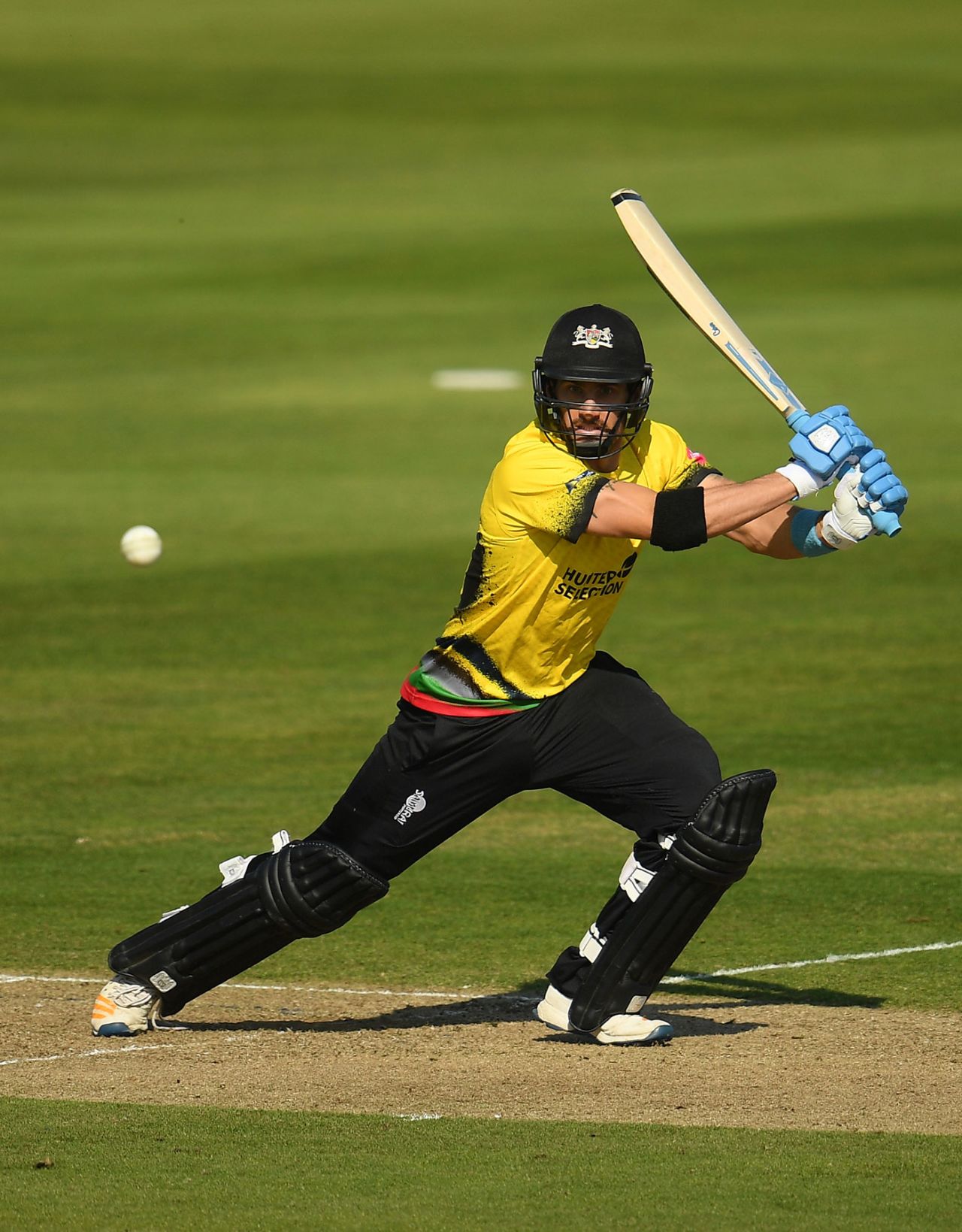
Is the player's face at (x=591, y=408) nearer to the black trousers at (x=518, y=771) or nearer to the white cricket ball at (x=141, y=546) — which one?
the black trousers at (x=518, y=771)

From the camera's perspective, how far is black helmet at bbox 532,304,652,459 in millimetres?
7008

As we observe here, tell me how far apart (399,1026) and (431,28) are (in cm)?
4881

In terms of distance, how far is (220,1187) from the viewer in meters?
5.55

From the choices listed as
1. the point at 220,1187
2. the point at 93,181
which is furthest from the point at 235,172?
the point at 220,1187

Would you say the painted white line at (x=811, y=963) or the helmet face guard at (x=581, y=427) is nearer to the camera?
the helmet face guard at (x=581, y=427)

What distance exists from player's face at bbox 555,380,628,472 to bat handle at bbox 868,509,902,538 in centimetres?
87

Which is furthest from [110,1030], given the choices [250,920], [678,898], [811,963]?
[811,963]

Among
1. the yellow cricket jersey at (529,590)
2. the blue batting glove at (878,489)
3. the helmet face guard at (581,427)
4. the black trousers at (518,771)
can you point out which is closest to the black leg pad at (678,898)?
the black trousers at (518,771)

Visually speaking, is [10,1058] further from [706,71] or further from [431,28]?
[431,28]

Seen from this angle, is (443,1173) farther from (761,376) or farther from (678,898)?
(761,376)

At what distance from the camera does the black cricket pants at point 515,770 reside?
276 inches

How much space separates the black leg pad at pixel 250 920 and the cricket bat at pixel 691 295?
2.06 metres

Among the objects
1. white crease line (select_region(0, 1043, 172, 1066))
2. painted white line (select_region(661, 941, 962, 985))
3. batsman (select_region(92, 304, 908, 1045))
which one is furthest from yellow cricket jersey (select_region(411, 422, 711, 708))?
painted white line (select_region(661, 941, 962, 985))

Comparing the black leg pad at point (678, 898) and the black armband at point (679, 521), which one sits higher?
the black armband at point (679, 521)
